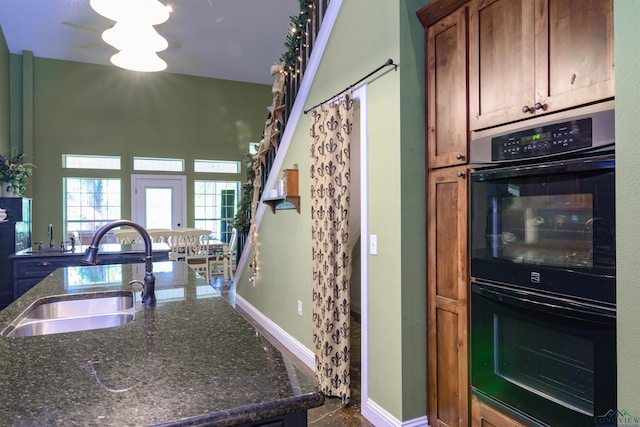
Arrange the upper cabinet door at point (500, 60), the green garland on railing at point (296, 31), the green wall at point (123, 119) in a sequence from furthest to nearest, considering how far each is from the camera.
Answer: the green wall at point (123, 119) → the green garland on railing at point (296, 31) → the upper cabinet door at point (500, 60)

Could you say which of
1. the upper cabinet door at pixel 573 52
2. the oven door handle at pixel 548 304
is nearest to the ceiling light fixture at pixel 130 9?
the upper cabinet door at pixel 573 52

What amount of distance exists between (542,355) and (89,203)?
8094 mm

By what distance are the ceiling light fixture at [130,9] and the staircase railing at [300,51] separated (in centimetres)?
139

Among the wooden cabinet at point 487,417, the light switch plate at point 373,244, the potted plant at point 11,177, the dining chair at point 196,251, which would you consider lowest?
the wooden cabinet at point 487,417

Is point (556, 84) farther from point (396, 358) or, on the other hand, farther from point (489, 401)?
point (396, 358)

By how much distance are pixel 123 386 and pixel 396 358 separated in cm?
168

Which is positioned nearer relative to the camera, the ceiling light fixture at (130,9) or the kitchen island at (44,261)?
the ceiling light fixture at (130,9)

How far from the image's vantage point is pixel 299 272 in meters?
3.54

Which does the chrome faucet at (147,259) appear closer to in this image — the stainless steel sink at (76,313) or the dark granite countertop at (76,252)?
the stainless steel sink at (76,313)

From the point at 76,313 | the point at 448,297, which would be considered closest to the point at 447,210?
the point at 448,297

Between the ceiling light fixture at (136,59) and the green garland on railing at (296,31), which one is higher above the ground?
the green garland on railing at (296,31)

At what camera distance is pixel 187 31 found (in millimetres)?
6207

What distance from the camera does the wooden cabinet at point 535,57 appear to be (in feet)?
4.57

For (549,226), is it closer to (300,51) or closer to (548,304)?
(548,304)
